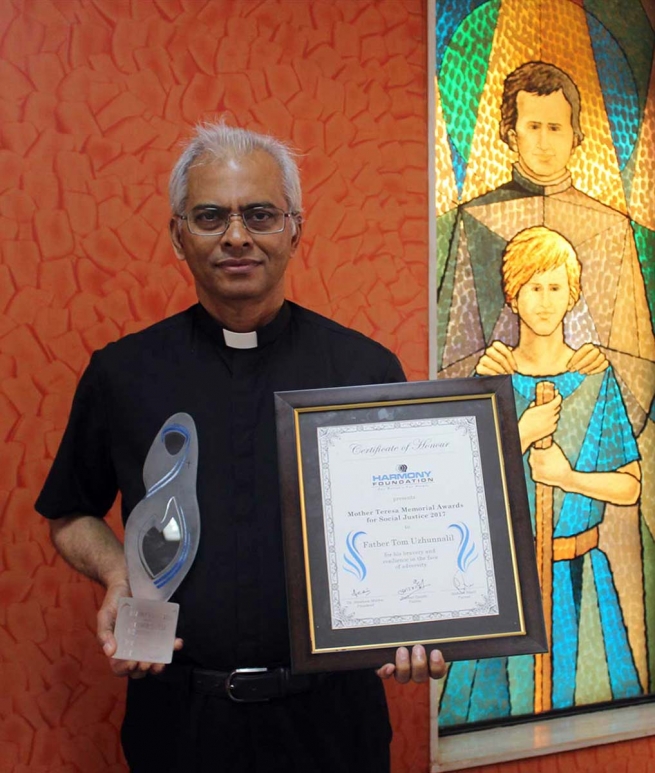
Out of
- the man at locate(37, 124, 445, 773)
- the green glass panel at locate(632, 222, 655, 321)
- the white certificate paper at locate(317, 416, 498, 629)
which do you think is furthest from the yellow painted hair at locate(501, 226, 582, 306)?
the white certificate paper at locate(317, 416, 498, 629)

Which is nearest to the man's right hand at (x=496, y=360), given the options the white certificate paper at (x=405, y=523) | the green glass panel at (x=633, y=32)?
the green glass panel at (x=633, y=32)

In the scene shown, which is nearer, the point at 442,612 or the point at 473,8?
the point at 442,612

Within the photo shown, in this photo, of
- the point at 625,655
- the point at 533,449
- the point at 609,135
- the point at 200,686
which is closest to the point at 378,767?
the point at 200,686

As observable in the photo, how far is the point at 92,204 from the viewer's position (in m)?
1.89

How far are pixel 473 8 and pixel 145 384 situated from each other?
1.47m

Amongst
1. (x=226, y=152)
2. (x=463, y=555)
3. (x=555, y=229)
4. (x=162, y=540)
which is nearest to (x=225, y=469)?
(x=162, y=540)

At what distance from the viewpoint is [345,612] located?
1.27 meters

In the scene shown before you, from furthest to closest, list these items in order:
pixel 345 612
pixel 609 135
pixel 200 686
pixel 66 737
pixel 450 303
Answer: pixel 609 135
pixel 450 303
pixel 66 737
pixel 200 686
pixel 345 612

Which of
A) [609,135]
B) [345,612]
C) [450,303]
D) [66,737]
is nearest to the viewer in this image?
[345,612]

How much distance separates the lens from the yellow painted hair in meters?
2.32

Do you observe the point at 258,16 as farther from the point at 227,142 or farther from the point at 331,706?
the point at 331,706

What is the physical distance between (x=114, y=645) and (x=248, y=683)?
23cm

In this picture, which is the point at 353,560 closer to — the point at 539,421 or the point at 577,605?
the point at 539,421

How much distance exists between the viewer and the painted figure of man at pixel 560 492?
Answer: 7.66 ft
